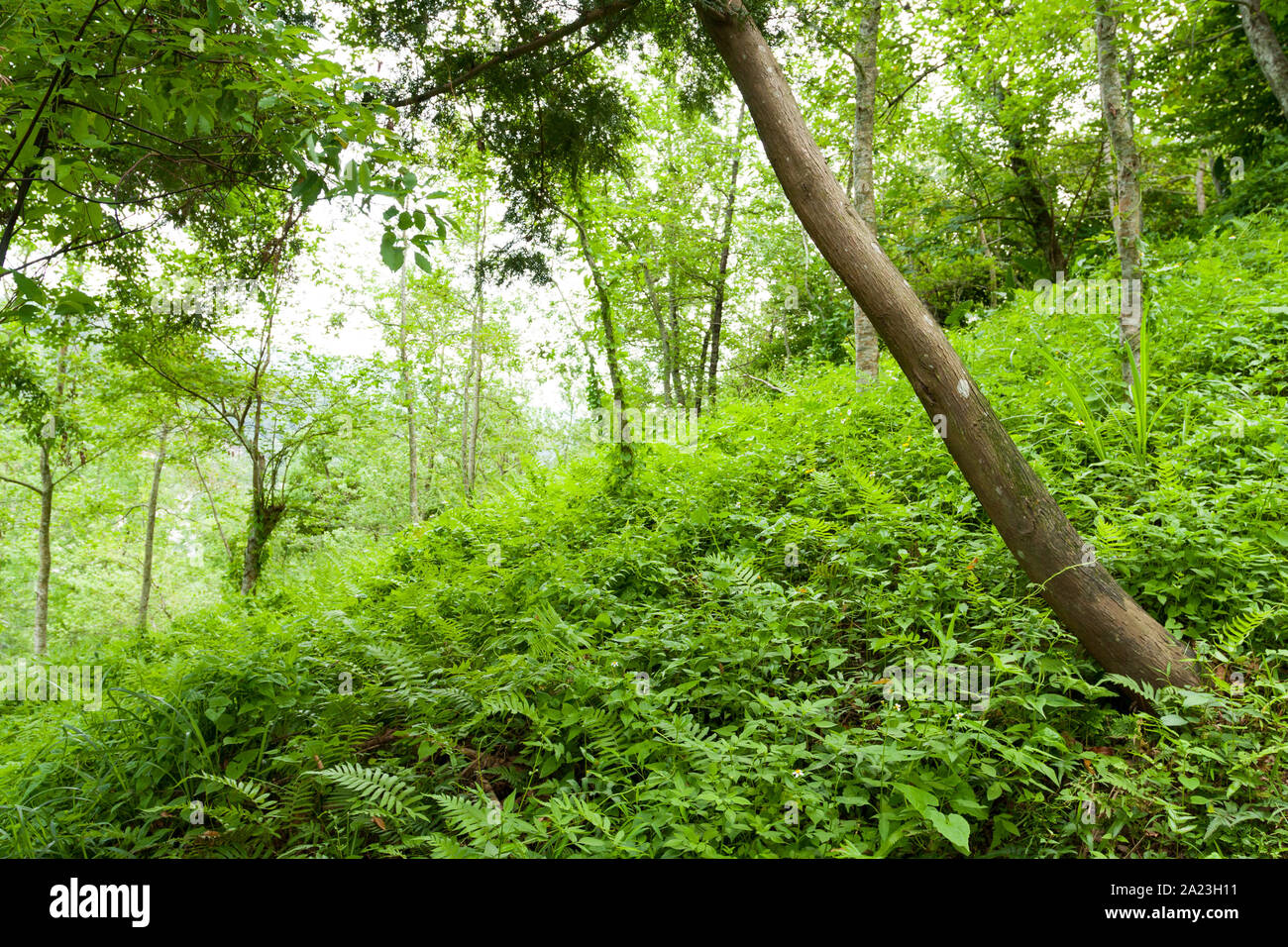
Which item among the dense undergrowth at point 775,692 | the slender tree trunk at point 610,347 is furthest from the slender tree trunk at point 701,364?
the dense undergrowth at point 775,692

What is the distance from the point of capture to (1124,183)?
16.5ft

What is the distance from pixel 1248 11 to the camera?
26.1 feet

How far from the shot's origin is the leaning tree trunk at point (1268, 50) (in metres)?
7.95

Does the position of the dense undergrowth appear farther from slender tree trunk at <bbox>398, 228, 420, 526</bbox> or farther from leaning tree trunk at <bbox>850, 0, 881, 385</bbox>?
slender tree trunk at <bbox>398, 228, 420, 526</bbox>

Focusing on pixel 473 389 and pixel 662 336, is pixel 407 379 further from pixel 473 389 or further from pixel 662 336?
pixel 473 389

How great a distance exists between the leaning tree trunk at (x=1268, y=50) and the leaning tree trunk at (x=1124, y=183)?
5154mm

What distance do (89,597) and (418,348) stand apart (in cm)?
1696

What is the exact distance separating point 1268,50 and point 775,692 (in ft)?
35.5

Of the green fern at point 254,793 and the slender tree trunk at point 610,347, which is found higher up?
the slender tree trunk at point 610,347

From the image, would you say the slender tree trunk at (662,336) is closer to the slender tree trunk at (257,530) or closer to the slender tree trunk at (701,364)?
the slender tree trunk at (701,364)

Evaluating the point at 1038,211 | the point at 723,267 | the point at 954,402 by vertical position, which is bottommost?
the point at 954,402

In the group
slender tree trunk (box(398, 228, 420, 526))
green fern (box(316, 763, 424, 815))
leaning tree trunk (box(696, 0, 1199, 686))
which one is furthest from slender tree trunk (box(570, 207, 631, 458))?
slender tree trunk (box(398, 228, 420, 526))

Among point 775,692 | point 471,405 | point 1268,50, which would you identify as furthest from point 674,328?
point 775,692
